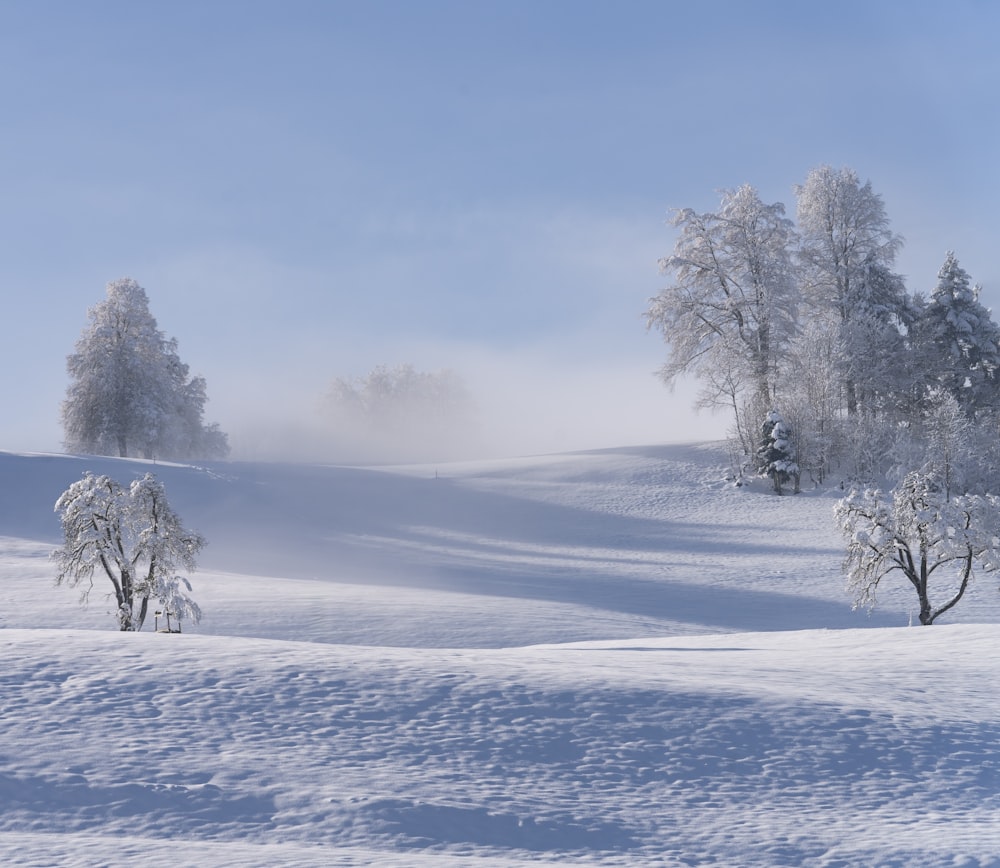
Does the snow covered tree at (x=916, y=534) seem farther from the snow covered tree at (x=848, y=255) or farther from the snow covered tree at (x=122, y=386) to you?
the snow covered tree at (x=122, y=386)

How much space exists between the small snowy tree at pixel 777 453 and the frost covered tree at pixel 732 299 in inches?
94.8

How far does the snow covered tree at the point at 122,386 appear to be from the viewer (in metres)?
52.5

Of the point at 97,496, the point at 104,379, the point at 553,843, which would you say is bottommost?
the point at 553,843

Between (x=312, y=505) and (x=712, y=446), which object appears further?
(x=712, y=446)

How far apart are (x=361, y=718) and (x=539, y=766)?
1.99 m

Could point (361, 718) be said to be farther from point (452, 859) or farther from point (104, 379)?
point (104, 379)

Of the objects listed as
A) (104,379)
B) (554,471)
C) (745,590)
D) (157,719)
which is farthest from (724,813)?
(104,379)

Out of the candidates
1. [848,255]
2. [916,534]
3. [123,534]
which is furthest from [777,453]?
[123,534]

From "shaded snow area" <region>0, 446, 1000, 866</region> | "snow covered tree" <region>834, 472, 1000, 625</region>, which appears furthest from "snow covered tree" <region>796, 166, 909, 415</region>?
"shaded snow area" <region>0, 446, 1000, 866</region>

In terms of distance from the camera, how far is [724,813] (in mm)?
8859

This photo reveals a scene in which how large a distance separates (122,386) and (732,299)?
32.0m

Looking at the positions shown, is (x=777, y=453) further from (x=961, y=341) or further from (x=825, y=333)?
(x=961, y=341)

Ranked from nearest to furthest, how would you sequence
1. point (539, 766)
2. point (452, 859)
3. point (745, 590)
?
point (452, 859)
point (539, 766)
point (745, 590)

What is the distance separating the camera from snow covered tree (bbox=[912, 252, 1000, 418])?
46.6m
